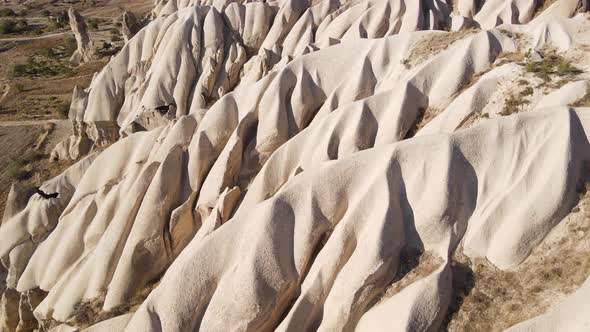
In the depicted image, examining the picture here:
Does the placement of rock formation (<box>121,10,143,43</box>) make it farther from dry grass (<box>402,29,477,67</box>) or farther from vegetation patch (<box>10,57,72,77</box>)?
dry grass (<box>402,29,477,67</box>)

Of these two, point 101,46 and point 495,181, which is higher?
point 495,181

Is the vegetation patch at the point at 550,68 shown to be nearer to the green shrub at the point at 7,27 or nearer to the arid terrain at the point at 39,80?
the arid terrain at the point at 39,80

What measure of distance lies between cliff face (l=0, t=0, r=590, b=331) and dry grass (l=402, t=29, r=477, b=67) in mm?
47

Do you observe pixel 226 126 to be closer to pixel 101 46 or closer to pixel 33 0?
pixel 101 46

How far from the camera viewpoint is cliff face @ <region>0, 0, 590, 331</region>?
205 inches

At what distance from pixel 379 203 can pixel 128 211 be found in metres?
5.51

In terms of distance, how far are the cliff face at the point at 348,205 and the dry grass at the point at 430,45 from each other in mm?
47

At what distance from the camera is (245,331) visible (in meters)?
5.73

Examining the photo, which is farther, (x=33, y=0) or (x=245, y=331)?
(x=33, y=0)

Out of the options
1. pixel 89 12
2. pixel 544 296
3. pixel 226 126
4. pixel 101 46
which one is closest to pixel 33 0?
pixel 89 12

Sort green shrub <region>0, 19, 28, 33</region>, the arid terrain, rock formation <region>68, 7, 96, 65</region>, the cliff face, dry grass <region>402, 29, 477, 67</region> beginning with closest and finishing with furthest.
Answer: the cliff face
dry grass <region>402, 29, 477, 67</region>
the arid terrain
rock formation <region>68, 7, 96, 65</region>
green shrub <region>0, 19, 28, 33</region>

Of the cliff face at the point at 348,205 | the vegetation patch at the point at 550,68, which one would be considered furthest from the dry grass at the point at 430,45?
the vegetation patch at the point at 550,68

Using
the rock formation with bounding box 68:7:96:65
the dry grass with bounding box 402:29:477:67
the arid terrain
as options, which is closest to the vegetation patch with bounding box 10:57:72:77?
the arid terrain

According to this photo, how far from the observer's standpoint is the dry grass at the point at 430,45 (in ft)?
29.9
